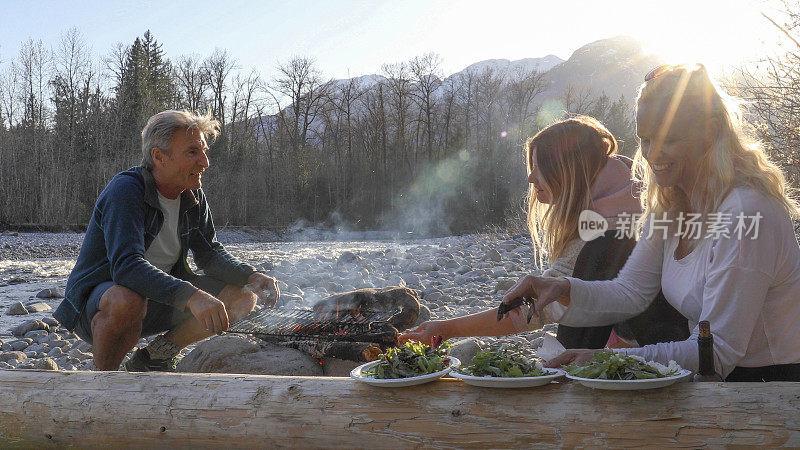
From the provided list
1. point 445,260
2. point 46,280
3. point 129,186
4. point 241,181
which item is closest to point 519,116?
point 241,181

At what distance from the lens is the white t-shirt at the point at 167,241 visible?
396 centimetres

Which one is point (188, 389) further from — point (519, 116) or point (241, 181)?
point (519, 116)

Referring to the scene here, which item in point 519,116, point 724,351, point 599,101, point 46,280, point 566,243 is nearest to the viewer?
point 724,351

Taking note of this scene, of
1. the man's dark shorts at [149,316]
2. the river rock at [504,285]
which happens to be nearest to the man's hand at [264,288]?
the man's dark shorts at [149,316]

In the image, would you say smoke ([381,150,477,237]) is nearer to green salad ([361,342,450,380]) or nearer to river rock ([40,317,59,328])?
river rock ([40,317,59,328])

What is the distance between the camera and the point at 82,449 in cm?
253

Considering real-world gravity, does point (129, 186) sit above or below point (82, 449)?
above

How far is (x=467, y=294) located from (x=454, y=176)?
2409 cm

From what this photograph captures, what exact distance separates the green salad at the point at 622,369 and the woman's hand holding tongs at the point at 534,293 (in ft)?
1.34

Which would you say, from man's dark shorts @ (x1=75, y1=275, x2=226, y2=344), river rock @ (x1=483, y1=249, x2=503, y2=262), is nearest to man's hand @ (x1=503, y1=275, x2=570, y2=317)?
man's dark shorts @ (x1=75, y1=275, x2=226, y2=344)

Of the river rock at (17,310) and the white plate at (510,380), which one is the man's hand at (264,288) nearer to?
the white plate at (510,380)

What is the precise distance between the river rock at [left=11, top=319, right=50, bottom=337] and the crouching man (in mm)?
3490

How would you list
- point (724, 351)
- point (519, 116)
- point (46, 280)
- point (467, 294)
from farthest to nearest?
point (519, 116)
point (46, 280)
point (467, 294)
point (724, 351)

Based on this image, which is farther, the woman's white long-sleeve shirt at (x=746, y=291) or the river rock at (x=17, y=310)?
the river rock at (x=17, y=310)
